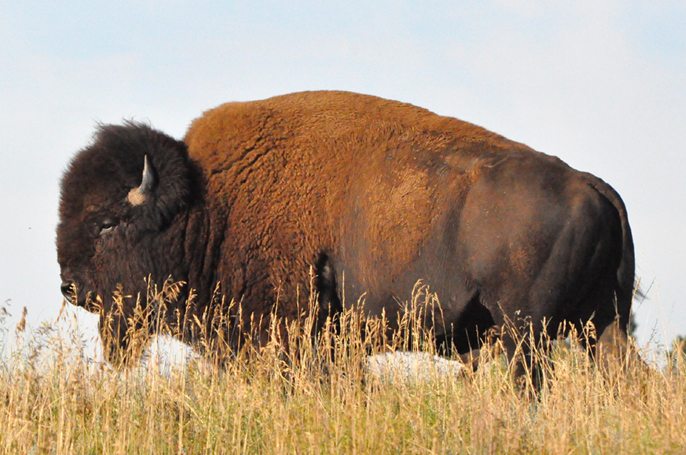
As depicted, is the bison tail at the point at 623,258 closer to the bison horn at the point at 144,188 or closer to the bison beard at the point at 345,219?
the bison beard at the point at 345,219

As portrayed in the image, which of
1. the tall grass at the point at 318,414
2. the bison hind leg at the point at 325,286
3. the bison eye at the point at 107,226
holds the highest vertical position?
the bison eye at the point at 107,226

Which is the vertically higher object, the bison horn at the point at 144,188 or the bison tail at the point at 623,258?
the bison horn at the point at 144,188

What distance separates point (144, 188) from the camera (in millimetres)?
6438

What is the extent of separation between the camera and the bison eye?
650 centimetres

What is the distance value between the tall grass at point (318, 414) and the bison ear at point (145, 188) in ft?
5.42

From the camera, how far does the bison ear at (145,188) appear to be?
641cm

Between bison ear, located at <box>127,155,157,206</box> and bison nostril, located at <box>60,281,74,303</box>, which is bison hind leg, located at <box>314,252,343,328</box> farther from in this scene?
bison nostril, located at <box>60,281,74,303</box>

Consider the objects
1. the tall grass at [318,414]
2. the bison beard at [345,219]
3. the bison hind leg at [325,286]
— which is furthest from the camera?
the bison hind leg at [325,286]

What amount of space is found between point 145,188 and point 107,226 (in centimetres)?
49

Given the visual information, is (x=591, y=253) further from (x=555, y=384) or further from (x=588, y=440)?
(x=588, y=440)

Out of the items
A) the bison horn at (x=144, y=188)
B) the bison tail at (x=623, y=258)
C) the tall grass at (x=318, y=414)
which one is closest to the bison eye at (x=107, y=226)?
the bison horn at (x=144, y=188)

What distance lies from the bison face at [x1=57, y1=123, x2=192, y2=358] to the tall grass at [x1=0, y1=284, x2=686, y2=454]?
1221mm

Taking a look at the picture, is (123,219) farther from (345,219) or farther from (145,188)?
(345,219)

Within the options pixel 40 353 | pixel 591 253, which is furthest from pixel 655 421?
pixel 40 353
